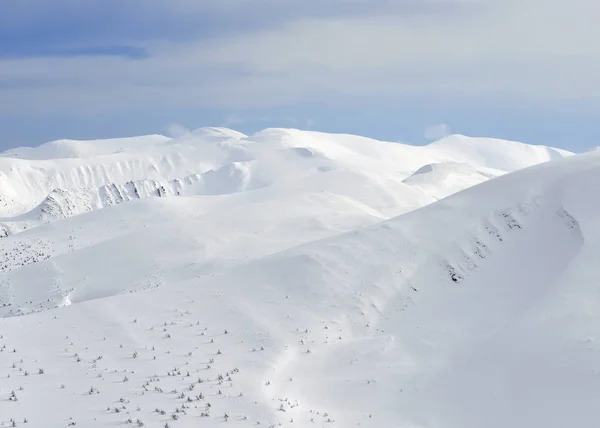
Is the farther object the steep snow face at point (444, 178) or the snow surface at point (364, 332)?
the steep snow face at point (444, 178)

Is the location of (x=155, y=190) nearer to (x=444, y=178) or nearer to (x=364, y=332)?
(x=444, y=178)

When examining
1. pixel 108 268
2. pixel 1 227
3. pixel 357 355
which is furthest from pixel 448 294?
pixel 1 227

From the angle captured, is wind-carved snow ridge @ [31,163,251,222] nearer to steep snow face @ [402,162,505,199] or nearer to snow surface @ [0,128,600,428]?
steep snow face @ [402,162,505,199]

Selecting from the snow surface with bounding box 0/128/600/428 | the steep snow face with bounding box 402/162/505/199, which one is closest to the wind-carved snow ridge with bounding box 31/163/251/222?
the steep snow face with bounding box 402/162/505/199

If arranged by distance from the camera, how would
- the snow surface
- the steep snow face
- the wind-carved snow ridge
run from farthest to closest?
the wind-carved snow ridge
the steep snow face
the snow surface

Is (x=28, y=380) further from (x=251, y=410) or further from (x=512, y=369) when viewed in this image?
(x=512, y=369)

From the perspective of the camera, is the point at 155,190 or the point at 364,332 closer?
the point at 364,332

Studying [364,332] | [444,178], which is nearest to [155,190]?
[444,178]

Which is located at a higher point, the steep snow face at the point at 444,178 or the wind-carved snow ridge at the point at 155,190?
the steep snow face at the point at 444,178

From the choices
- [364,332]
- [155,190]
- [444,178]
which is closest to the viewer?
[364,332]

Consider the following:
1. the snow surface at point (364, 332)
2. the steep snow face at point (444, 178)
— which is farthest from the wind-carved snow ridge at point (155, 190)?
the snow surface at point (364, 332)

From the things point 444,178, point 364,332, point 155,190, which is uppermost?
point 364,332

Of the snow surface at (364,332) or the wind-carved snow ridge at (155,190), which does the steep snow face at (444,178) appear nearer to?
the wind-carved snow ridge at (155,190)

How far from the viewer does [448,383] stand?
21.0 m
